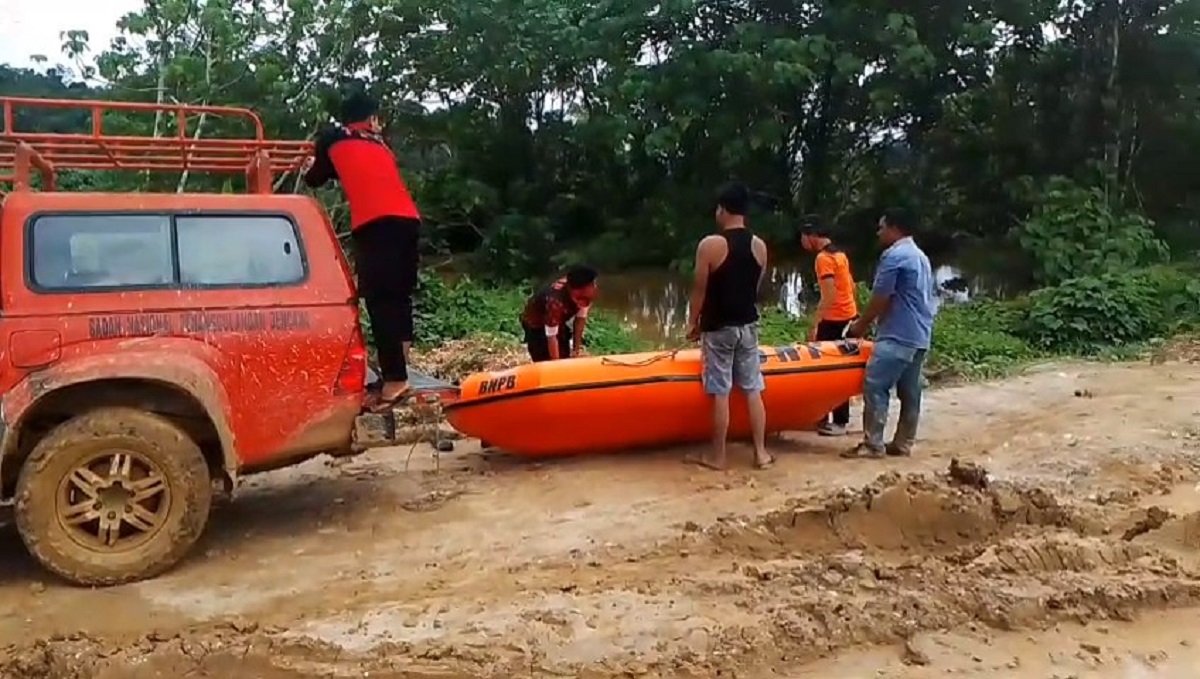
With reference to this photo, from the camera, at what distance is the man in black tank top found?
289 inches

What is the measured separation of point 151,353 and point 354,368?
101 centimetres

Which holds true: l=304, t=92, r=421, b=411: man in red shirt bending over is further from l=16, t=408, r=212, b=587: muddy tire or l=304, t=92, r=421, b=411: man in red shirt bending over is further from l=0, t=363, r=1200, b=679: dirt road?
l=16, t=408, r=212, b=587: muddy tire

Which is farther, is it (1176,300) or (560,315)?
(1176,300)

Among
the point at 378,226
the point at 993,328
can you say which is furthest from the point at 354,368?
the point at 993,328

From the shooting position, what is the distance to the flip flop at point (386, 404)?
639 centimetres

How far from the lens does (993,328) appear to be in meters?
13.8

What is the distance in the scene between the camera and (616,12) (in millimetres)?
22516

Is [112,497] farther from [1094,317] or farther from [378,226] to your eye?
[1094,317]

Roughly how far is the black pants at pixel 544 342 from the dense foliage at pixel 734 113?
24.1ft

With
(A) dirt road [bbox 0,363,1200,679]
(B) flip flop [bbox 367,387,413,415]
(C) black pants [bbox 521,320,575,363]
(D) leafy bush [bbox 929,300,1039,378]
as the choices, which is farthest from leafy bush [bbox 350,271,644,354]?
(B) flip flop [bbox 367,387,413,415]

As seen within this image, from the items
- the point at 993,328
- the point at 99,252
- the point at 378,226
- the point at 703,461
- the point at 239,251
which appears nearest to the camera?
the point at 99,252

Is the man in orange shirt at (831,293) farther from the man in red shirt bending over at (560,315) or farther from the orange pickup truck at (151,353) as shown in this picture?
the orange pickup truck at (151,353)

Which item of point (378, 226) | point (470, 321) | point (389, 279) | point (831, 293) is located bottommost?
point (470, 321)

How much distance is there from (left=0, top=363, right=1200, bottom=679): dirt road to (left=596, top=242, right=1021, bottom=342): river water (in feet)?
31.8
